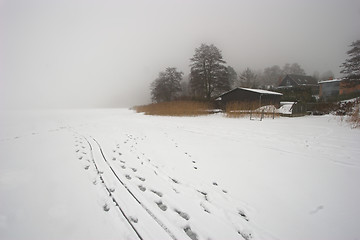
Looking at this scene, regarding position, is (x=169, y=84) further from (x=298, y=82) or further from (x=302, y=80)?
(x=302, y=80)

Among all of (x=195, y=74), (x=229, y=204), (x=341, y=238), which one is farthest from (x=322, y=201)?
(x=195, y=74)

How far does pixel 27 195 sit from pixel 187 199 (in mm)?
2598

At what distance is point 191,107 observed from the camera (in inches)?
669

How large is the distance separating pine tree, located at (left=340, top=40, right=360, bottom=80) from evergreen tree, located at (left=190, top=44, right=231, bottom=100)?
644 inches

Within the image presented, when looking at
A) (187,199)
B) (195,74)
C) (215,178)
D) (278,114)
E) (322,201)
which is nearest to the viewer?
(322,201)

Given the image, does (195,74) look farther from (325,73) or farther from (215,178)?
(325,73)

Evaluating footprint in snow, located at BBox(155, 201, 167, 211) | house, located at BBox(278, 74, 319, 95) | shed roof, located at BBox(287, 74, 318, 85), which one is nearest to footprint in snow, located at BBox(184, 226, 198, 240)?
footprint in snow, located at BBox(155, 201, 167, 211)

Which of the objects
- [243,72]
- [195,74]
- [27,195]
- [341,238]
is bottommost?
[341,238]

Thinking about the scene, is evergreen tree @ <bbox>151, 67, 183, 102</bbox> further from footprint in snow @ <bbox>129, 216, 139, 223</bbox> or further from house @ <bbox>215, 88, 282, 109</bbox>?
footprint in snow @ <bbox>129, 216, 139, 223</bbox>

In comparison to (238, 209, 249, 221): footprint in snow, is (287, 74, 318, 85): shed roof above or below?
above

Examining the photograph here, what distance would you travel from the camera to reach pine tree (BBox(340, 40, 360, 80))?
19344 millimetres

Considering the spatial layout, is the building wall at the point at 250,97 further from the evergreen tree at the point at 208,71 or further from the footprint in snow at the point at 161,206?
the footprint in snow at the point at 161,206

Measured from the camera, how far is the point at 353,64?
1988cm

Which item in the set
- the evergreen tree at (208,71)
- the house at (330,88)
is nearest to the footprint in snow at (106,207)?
the evergreen tree at (208,71)
